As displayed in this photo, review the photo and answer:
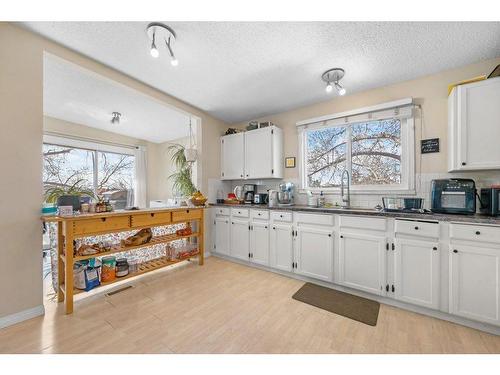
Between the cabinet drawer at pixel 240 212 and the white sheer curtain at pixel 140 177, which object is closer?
the cabinet drawer at pixel 240 212

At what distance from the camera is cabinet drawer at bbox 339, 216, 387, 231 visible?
2021 millimetres

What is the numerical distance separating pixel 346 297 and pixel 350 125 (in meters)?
2.19

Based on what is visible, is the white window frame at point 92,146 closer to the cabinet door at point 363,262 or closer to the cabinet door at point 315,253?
the cabinet door at point 315,253

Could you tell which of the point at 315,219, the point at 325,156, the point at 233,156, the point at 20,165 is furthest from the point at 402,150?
the point at 20,165

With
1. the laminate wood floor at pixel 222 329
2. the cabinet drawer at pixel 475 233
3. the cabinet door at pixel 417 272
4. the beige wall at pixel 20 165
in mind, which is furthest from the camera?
the cabinet door at pixel 417 272

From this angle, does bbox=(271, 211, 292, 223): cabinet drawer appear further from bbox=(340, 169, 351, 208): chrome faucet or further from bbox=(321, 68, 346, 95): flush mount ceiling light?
bbox=(321, 68, 346, 95): flush mount ceiling light

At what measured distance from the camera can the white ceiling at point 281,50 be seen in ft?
5.46

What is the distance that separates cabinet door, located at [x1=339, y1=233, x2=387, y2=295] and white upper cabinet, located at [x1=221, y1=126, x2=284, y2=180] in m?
1.50

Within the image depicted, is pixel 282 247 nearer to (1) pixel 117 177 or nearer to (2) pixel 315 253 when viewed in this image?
(2) pixel 315 253

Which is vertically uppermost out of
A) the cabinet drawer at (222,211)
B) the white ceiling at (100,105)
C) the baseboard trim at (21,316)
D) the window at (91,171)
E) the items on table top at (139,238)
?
the white ceiling at (100,105)

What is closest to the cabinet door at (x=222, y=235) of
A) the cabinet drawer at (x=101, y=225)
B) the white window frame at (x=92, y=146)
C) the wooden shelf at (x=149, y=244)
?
the wooden shelf at (x=149, y=244)

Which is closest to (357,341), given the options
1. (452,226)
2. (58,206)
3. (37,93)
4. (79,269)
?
(452,226)

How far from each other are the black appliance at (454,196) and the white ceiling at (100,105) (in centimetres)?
342
